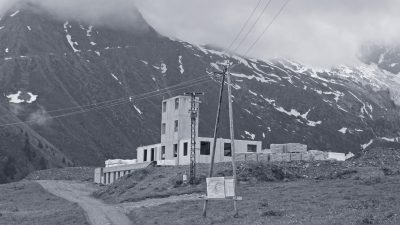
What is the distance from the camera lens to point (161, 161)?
111m

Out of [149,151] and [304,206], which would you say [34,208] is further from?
[149,151]

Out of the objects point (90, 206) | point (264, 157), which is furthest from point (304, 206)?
point (264, 157)

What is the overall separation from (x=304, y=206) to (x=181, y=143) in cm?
6536

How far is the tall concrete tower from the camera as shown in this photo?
114750mm

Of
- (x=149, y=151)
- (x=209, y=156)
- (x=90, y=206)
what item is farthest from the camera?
(x=149, y=151)

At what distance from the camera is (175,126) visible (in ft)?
383

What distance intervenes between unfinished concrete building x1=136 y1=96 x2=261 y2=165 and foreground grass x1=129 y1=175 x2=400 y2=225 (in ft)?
110

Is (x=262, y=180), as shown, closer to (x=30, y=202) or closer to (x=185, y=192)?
(x=185, y=192)

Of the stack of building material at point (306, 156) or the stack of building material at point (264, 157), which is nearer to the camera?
the stack of building material at point (264, 157)

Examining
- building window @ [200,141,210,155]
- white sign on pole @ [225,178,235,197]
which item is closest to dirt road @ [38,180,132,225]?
white sign on pole @ [225,178,235,197]

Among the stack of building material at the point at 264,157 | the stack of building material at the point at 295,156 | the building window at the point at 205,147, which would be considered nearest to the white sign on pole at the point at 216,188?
the stack of building material at the point at 264,157

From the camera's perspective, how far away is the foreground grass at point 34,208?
53.3 m

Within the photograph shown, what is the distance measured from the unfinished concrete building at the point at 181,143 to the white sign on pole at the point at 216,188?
58.5 meters

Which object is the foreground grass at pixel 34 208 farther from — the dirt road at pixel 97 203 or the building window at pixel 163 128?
the building window at pixel 163 128
